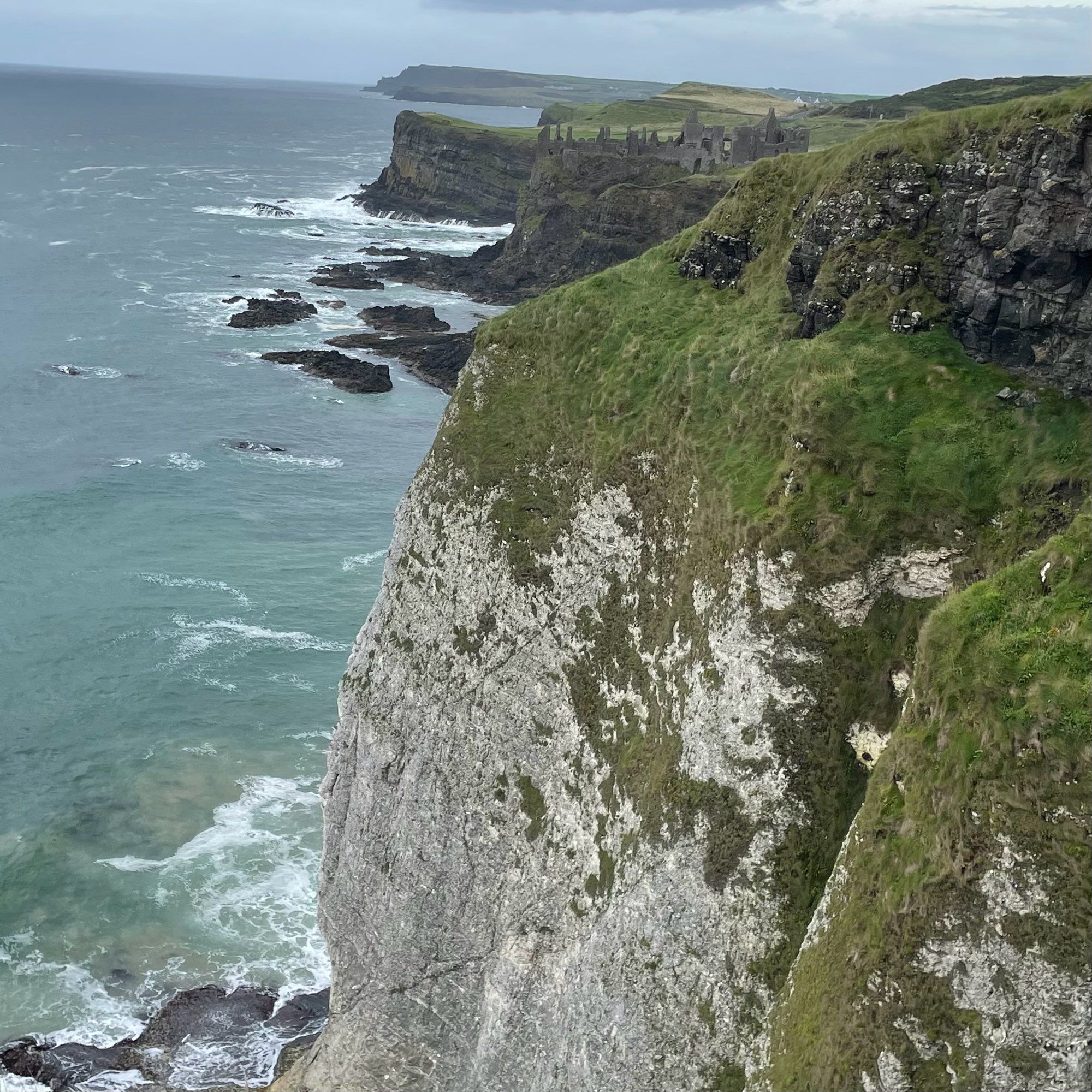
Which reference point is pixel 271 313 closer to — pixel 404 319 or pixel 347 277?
pixel 404 319

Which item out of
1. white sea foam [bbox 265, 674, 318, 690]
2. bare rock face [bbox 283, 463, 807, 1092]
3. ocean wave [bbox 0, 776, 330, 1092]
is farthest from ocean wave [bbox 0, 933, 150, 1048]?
white sea foam [bbox 265, 674, 318, 690]

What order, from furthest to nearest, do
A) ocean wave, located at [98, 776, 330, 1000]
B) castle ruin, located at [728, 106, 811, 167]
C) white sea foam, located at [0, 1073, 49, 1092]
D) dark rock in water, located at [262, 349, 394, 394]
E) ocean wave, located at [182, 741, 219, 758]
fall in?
castle ruin, located at [728, 106, 811, 167] → dark rock in water, located at [262, 349, 394, 394] → ocean wave, located at [182, 741, 219, 758] → ocean wave, located at [98, 776, 330, 1000] → white sea foam, located at [0, 1073, 49, 1092]

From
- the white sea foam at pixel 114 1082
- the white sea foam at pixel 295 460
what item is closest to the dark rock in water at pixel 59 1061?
the white sea foam at pixel 114 1082

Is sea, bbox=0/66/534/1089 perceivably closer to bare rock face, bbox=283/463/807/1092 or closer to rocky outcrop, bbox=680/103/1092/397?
bare rock face, bbox=283/463/807/1092

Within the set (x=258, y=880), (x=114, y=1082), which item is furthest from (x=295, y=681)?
(x=114, y=1082)

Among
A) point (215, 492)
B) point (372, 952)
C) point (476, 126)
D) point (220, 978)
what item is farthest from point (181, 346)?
point (476, 126)

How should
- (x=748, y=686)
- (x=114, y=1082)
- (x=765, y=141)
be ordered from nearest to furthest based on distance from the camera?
(x=748, y=686)
(x=114, y=1082)
(x=765, y=141)
